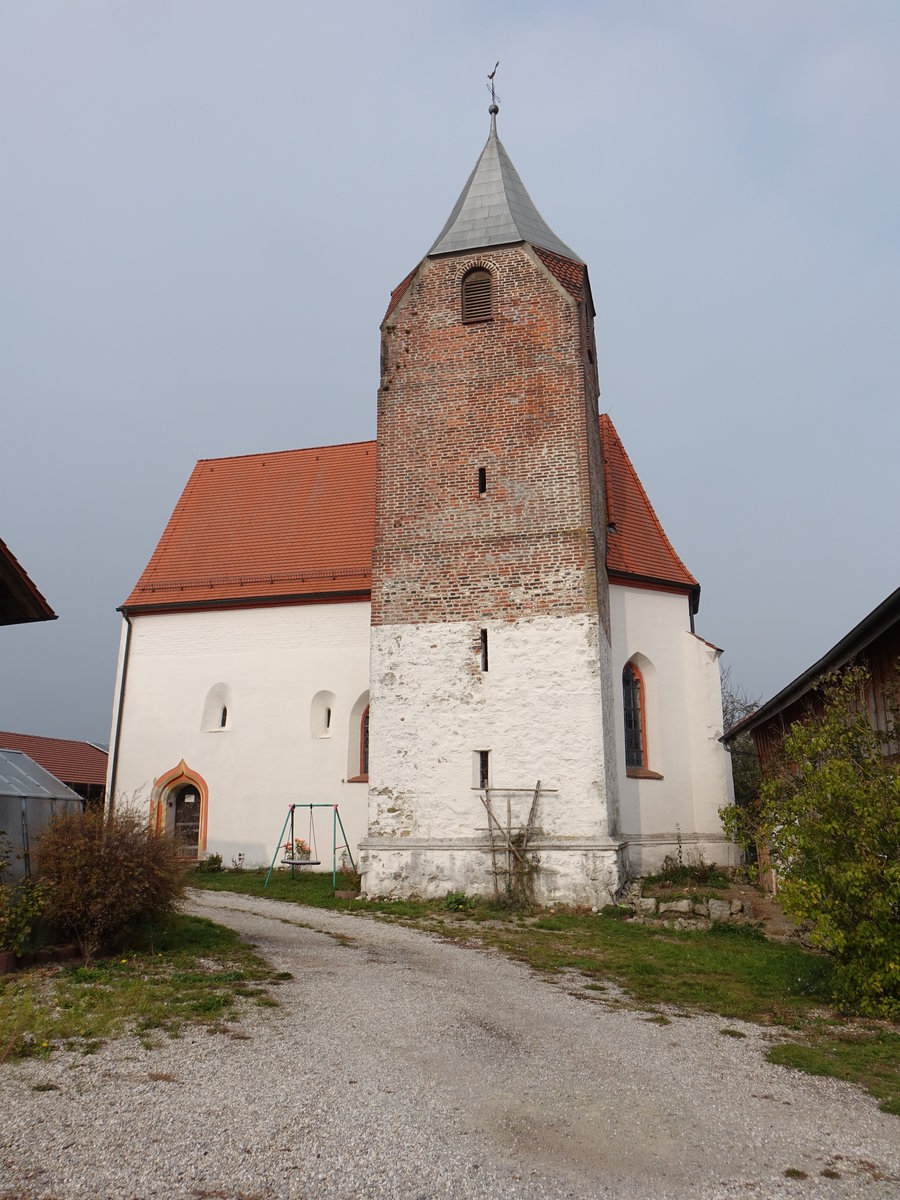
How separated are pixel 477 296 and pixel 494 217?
201cm

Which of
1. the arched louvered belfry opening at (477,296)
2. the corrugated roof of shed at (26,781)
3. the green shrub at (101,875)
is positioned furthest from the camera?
the arched louvered belfry opening at (477,296)

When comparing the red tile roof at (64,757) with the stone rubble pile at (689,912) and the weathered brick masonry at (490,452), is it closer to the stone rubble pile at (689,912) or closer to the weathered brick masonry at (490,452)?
the weathered brick masonry at (490,452)

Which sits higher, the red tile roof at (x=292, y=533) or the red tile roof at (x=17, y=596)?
the red tile roof at (x=292, y=533)

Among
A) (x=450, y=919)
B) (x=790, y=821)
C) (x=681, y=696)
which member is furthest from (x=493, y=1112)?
(x=681, y=696)

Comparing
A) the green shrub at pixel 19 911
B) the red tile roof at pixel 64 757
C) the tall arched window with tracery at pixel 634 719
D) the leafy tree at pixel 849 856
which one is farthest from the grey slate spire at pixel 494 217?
the red tile roof at pixel 64 757

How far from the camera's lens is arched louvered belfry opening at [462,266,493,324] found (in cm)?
1627

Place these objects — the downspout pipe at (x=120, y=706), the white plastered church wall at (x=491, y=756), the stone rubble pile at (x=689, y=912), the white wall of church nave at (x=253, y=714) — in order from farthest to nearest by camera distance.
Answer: the downspout pipe at (x=120, y=706)
the white wall of church nave at (x=253, y=714)
the white plastered church wall at (x=491, y=756)
the stone rubble pile at (x=689, y=912)

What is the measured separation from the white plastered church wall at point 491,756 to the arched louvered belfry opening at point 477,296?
6068mm

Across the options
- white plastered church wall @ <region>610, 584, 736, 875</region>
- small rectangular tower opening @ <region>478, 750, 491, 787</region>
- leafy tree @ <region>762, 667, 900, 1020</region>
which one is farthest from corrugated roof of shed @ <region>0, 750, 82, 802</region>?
white plastered church wall @ <region>610, 584, 736, 875</region>

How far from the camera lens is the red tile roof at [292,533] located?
18.5m

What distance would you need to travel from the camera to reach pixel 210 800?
1870 cm

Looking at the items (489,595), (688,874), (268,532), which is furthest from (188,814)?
(688,874)

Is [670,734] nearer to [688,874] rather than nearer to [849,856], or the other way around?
[688,874]

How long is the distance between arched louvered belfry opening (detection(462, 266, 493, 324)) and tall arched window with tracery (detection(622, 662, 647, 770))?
24.4 ft
